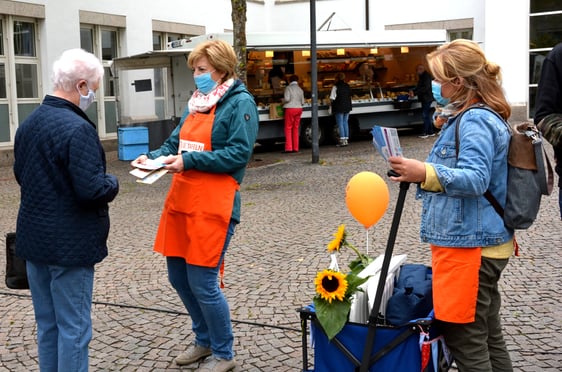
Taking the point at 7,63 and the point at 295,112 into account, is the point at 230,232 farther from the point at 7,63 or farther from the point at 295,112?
the point at 7,63

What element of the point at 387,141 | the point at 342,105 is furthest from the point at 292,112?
the point at 387,141

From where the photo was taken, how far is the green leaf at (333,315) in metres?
3.02

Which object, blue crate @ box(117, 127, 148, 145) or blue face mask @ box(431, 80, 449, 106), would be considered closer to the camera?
blue face mask @ box(431, 80, 449, 106)

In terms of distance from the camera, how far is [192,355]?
4.14 metres

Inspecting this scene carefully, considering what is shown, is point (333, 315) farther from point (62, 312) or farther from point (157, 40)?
point (157, 40)

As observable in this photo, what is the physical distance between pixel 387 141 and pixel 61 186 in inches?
56.9

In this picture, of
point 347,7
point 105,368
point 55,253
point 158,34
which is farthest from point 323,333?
point 347,7

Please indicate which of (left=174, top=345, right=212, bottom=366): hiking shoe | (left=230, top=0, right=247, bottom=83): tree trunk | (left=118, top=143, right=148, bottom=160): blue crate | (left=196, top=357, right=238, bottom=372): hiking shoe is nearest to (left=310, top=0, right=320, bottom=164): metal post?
(left=230, top=0, right=247, bottom=83): tree trunk

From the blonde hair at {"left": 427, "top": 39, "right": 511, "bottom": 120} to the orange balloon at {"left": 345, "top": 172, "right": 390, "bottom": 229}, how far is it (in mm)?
520

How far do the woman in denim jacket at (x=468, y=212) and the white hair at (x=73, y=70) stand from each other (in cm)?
151

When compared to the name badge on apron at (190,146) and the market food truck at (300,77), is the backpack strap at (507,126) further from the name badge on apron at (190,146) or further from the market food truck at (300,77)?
the market food truck at (300,77)

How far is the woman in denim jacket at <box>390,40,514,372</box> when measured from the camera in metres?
2.81

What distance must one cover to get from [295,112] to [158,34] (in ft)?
21.6

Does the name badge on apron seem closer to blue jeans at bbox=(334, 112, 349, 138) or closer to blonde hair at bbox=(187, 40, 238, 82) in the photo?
blonde hair at bbox=(187, 40, 238, 82)
